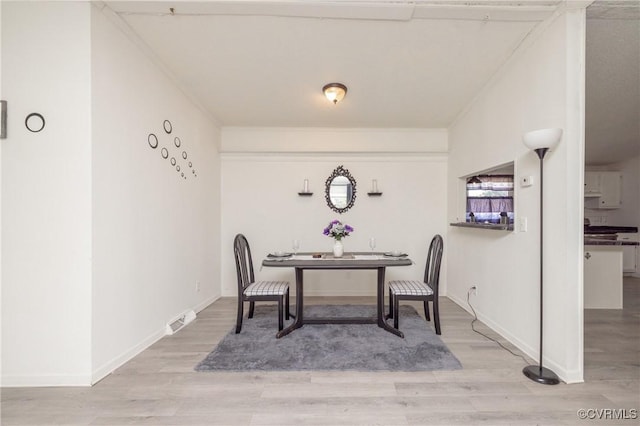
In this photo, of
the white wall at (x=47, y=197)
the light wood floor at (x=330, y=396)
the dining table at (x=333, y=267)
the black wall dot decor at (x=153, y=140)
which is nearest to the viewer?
the light wood floor at (x=330, y=396)

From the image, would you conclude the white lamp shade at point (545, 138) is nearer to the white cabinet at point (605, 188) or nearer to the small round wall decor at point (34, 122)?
the small round wall decor at point (34, 122)

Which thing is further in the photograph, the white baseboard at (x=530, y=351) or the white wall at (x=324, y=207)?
the white wall at (x=324, y=207)

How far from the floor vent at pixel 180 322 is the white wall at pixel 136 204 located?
0.08 metres

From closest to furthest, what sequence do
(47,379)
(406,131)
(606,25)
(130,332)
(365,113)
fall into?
(47,379)
(606,25)
(130,332)
(365,113)
(406,131)

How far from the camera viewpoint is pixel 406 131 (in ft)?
13.2

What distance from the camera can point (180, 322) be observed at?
2.84 m

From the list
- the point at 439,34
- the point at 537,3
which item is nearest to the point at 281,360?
the point at 439,34

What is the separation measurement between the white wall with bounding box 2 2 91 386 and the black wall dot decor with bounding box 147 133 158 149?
63cm

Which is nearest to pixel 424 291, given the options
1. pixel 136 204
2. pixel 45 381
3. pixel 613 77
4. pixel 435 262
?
pixel 435 262

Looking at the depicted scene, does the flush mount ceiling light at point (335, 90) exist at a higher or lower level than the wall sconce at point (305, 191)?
higher

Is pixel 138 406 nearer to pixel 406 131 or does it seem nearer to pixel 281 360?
pixel 281 360

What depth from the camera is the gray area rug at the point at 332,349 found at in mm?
2053

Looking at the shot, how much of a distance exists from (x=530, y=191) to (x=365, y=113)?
2.03 m

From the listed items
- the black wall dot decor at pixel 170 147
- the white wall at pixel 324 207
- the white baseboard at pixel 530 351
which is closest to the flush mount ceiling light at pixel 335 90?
the white wall at pixel 324 207
